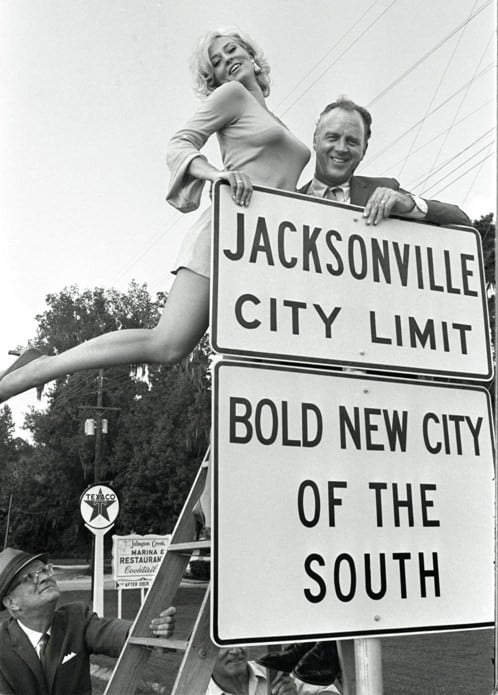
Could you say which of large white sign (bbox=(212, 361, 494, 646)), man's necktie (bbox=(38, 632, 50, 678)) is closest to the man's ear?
man's necktie (bbox=(38, 632, 50, 678))

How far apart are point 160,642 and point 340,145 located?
1333 millimetres

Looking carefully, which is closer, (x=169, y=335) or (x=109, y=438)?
(x=169, y=335)

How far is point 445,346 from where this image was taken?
1.79 meters

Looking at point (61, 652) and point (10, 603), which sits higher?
point (10, 603)

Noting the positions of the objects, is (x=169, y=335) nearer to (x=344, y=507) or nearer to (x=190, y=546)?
(x=190, y=546)

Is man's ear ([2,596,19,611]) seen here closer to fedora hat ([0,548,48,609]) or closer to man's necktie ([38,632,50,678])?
fedora hat ([0,548,48,609])

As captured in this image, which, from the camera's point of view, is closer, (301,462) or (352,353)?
(301,462)

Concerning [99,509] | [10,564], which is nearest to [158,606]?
[10,564]

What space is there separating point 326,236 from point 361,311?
0.56 feet

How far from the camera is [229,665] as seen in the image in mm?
2609

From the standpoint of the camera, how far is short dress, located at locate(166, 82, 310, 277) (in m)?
2.04

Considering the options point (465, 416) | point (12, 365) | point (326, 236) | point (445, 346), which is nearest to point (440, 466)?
point (465, 416)

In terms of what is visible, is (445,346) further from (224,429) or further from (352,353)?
(224,429)

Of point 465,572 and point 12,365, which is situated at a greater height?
point 12,365
